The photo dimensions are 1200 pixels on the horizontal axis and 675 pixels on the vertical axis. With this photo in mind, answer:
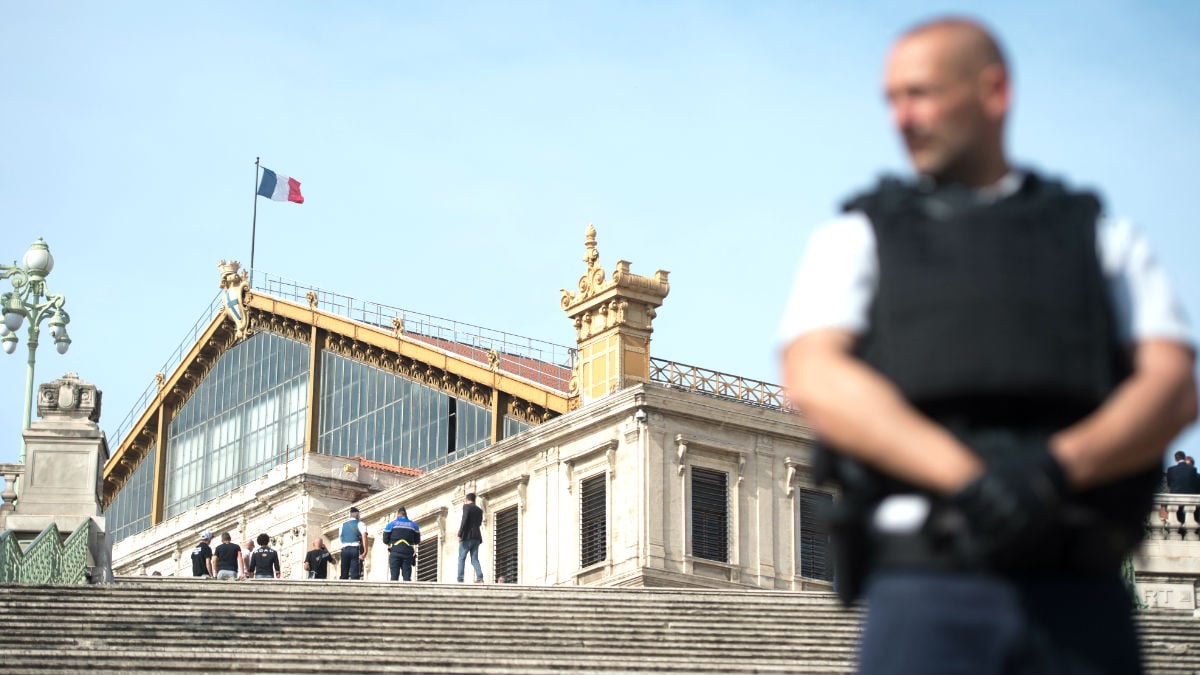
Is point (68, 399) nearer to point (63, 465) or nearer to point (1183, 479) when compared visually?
point (63, 465)

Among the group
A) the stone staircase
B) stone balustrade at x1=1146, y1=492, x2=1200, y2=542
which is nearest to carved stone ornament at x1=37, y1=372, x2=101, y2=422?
the stone staircase

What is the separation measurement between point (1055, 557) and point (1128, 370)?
42 centimetres

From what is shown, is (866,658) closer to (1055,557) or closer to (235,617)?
(1055,557)

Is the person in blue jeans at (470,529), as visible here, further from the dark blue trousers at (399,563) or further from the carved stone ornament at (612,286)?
the carved stone ornament at (612,286)

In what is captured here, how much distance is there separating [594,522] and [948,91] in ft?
121

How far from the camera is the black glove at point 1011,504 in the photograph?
386 cm

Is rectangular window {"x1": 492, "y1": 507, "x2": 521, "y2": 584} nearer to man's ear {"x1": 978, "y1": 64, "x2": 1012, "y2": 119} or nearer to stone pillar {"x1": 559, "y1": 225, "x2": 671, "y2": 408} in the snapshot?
stone pillar {"x1": 559, "y1": 225, "x2": 671, "y2": 408}

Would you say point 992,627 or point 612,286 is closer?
point 992,627

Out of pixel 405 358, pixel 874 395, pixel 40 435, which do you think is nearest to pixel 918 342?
pixel 874 395

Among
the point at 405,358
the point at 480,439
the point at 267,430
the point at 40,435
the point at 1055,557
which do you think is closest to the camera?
the point at 1055,557

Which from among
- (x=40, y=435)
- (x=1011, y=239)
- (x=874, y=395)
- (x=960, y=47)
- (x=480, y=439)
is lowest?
(x=874, y=395)

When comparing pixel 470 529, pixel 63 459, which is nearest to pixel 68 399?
pixel 63 459

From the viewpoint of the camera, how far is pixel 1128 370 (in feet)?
13.8

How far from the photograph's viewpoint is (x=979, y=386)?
405 cm
